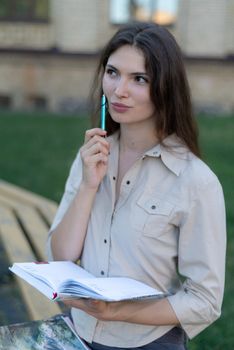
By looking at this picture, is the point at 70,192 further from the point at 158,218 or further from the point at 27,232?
the point at 27,232

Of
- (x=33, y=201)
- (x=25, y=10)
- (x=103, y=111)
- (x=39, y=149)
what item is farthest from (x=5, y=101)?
(x=103, y=111)

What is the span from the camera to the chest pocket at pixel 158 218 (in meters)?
2.04

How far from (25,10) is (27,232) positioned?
1036 cm

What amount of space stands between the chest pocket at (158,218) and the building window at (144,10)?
1256cm

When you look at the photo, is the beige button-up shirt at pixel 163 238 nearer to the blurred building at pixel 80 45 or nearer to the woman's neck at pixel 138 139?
the woman's neck at pixel 138 139

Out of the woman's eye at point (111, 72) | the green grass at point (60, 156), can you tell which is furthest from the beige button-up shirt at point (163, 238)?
the green grass at point (60, 156)

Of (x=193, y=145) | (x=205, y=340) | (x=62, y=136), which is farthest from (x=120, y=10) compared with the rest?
(x=193, y=145)

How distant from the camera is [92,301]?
6.16 feet

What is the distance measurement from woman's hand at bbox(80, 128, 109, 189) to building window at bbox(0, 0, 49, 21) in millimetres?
12706

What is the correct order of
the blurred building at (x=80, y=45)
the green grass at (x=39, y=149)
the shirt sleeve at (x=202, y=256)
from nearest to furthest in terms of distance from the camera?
1. the shirt sleeve at (x=202, y=256)
2. the green grass at (x=39, y=149)
3. the blurred building at (x=80, y=45)

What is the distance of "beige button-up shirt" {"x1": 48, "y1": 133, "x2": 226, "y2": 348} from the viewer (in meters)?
2.01

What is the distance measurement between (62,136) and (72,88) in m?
4.37

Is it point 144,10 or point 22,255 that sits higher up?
point 144,10

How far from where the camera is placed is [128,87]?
6.70 ft
